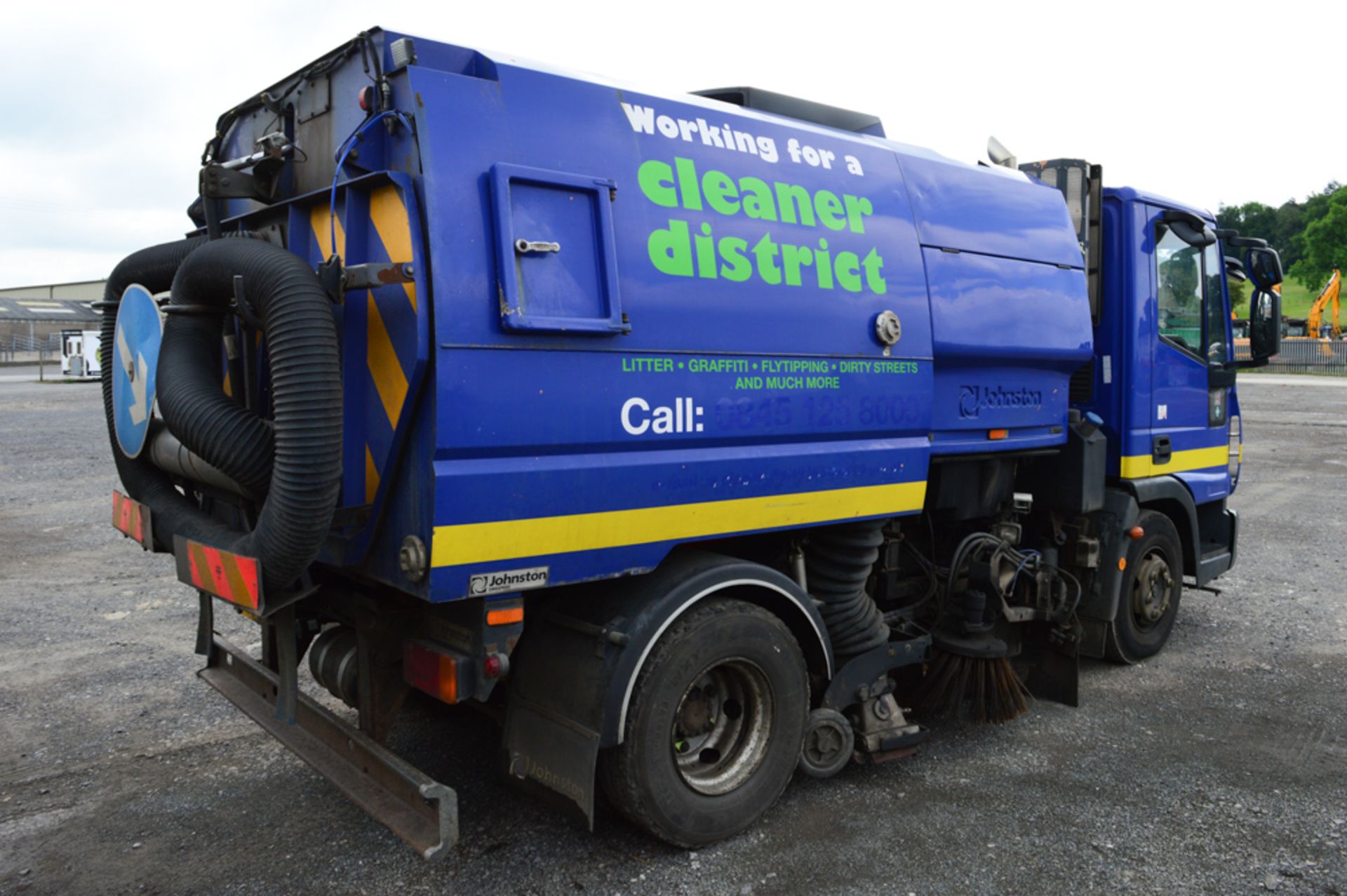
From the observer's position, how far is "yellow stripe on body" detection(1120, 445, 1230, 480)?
5.70 metres

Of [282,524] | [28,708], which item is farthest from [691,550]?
[28,708]

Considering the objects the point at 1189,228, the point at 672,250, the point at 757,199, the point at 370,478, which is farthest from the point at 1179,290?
the point at 370,478

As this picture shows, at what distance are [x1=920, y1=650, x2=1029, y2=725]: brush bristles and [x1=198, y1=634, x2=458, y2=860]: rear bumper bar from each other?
2.63 metres

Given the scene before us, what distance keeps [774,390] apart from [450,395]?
4.35 ft

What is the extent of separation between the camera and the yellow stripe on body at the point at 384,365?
9.98 ft

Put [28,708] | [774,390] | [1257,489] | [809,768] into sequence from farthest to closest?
[1257,489]
[28,708]
[809,768]
[774,390]

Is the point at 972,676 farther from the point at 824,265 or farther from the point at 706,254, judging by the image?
the point at 706,254

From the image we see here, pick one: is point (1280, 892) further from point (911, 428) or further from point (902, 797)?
point (911, 428)

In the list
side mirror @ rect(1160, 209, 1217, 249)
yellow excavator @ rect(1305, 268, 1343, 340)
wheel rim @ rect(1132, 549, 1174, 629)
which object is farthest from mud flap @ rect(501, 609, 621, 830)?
yellow excavator @ rect(1305, 268, 1343, 340)

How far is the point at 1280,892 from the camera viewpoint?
344 centimetres

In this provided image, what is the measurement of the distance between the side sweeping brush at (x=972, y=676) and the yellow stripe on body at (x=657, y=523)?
37.2 inches

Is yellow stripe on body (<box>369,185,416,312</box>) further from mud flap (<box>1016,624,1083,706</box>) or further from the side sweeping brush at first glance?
mud flap (<box>1016,624,1083,706</box>)

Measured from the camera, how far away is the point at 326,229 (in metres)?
3.43

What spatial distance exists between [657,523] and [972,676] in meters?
2.27
